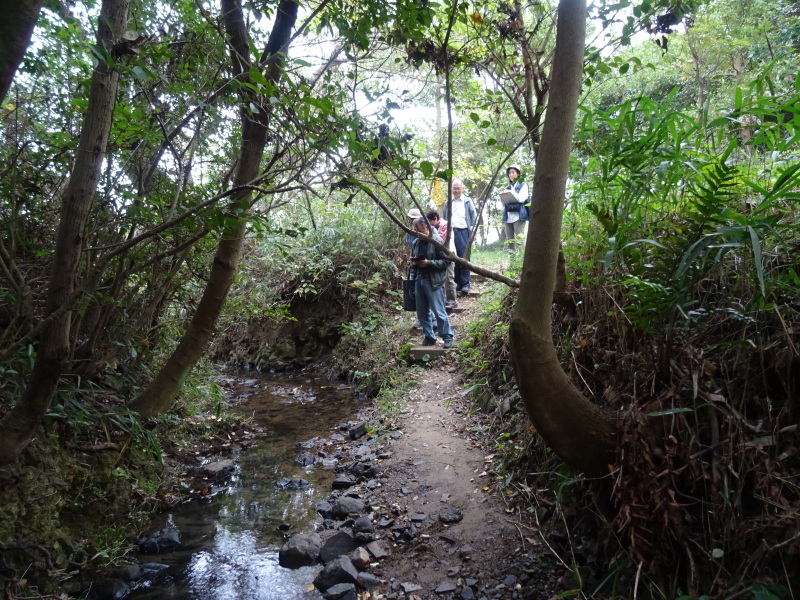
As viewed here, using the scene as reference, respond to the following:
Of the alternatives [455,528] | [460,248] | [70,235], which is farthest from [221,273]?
[460,248]

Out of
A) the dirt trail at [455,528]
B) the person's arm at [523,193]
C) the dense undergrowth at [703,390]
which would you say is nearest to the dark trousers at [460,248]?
the person's arm at [523,193]

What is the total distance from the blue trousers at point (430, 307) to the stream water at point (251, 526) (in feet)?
5.88

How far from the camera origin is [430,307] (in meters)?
7.12

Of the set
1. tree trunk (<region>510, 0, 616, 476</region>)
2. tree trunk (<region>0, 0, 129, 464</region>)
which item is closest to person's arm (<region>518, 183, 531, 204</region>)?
tree trunk (<region>510, 0, 616, 476</region>)

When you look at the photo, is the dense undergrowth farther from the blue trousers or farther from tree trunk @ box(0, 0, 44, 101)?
the blue trousers

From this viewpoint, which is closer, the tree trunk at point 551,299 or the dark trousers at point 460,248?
the tree trunk at point 551,299

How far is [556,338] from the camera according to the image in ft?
12.0

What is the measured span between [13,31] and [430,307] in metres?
6.11

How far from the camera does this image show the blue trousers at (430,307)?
6.93 m

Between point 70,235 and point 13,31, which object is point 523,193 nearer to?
point 70,235

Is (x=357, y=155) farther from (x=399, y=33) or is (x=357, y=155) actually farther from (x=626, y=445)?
(x=626, y=445)

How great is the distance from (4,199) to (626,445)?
12.9 feet

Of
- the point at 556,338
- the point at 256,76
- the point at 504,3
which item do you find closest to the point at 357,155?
the point at 256,76

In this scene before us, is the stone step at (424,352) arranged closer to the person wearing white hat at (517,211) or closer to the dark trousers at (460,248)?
the dark trousers at (460,248)
